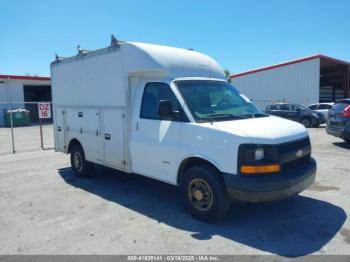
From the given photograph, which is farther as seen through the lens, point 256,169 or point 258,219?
point 258,219

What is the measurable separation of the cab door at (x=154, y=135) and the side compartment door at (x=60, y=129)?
3.10 meters

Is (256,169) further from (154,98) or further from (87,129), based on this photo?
(87,129)

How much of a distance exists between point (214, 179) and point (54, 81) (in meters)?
5.69

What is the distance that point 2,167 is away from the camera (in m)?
9.20

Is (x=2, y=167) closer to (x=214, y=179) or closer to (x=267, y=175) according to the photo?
(x=214, y=179)

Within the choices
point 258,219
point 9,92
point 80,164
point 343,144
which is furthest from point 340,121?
point 9,92

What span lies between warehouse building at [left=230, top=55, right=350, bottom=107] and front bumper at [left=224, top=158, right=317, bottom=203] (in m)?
23.3

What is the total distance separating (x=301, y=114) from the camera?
21297mm

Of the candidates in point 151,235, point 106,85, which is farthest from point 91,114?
point 151,235

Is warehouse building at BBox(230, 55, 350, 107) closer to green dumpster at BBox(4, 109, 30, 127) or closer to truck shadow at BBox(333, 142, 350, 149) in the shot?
truck shadow at BBox(333, 142, 350, 149)

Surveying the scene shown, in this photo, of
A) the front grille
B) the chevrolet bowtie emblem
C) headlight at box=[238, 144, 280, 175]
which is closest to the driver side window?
headlight at box=[238, 144, 280, 175]

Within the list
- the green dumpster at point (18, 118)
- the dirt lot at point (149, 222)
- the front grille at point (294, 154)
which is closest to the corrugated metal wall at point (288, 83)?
the green dumpster at point (18, 118)

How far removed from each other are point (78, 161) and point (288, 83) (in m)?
26.8

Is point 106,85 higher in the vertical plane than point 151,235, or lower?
higher
